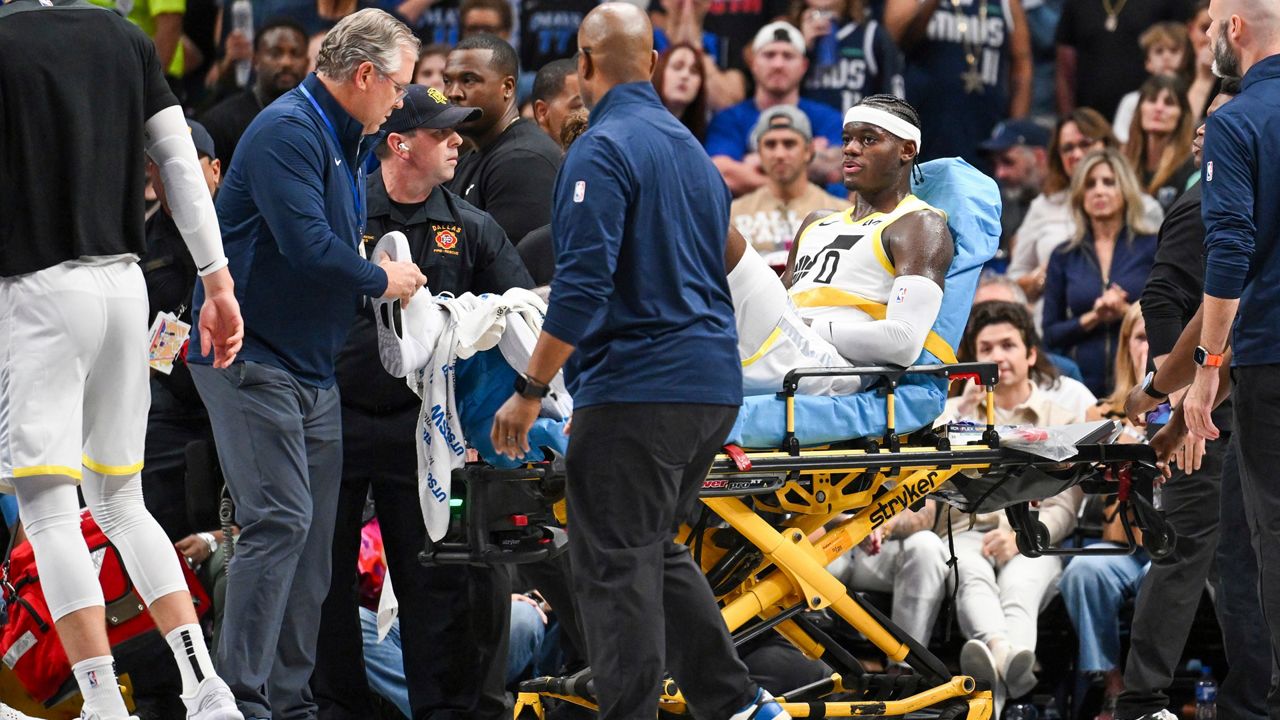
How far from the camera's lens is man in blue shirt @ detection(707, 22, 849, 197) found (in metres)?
9.60

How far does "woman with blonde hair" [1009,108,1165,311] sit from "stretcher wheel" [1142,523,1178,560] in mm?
3317

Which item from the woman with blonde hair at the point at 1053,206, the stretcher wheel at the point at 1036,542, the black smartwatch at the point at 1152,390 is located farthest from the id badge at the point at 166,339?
the woman with blonde hair at the point at 1053,206

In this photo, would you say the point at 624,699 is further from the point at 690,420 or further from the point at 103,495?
the point at 103,495

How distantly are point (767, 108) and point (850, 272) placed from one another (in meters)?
3.74

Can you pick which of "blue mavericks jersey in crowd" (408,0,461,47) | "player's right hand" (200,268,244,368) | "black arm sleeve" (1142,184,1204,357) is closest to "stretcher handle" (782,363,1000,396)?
"black arm sleeve" (1142,184,1204,357)

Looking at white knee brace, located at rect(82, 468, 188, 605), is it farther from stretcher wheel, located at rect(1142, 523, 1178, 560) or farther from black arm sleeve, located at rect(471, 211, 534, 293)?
stretcher wheel, located at rect(1142, 523, 1178, 560)

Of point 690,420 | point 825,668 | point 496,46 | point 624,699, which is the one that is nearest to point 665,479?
point 690,420

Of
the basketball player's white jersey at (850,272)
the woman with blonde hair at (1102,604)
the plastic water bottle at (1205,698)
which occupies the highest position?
the basketball player's white jersey at (850,272)

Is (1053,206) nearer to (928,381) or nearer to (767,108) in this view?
(767,108)

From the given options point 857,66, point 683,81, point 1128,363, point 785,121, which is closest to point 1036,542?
point 1128,363

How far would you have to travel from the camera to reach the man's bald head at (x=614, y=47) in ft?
15.5

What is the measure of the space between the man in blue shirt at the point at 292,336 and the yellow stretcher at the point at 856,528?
3.31ft

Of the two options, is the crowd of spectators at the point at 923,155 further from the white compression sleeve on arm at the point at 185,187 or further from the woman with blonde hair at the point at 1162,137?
the white compression sleeve on arm at the point at 185,187

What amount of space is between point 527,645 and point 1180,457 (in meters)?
2.43
